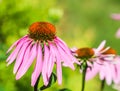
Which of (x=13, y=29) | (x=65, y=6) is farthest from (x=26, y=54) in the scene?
(x=65, y=6)

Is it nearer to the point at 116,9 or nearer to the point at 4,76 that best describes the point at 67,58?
the point at 4,76

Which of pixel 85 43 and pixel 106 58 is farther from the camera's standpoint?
pixel 85 43

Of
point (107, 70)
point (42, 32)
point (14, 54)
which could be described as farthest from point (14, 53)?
point (107, 70)

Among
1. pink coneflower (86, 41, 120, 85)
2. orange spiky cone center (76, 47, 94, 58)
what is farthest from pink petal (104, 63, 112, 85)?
orange spiky cone center (76, 47, 94, 58)

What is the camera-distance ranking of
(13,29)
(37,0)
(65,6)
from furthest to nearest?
1. (65,6)
2. (37,0)
3. (13,29)

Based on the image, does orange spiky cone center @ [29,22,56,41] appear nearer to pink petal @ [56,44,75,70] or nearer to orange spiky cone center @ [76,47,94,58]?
pink petal @ [56,44,75,70]

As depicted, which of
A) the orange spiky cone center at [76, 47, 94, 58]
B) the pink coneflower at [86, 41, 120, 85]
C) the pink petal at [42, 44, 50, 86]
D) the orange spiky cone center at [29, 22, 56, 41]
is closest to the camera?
the pink petal at [42, 44, 50, 86]

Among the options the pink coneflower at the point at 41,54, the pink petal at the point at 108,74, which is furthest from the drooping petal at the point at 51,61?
the pink petal at the point at 108,74

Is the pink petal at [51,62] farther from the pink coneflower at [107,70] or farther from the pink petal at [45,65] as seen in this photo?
the pink coneflower at [107,70]
